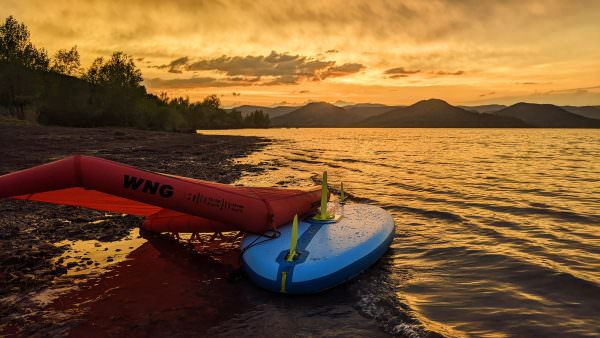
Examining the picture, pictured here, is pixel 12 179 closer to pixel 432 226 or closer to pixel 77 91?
pixel 432 226

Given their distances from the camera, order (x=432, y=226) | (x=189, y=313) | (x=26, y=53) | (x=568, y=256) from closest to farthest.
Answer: (x=189, y=313)
(x=568, y=256)
(x=432, y=226)
(x=26, y=53)

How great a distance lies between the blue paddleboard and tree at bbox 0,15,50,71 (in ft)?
245

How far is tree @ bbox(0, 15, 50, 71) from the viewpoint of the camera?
217 feet

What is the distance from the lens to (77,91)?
75938 mm

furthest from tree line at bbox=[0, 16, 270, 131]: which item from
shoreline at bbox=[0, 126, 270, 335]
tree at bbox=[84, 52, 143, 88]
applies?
shoreline at bbox=[0, 126, 270, 335]

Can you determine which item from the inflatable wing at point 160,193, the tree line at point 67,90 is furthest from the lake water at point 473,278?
the tree line at point 67,90

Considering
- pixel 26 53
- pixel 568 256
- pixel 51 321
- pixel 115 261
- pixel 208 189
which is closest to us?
pixel 51 321

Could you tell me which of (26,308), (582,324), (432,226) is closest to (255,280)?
(26,308)

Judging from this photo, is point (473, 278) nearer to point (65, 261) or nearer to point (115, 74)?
point (65, 261)

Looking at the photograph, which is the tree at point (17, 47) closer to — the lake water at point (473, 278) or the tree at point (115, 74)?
the tree at point (115, 74)

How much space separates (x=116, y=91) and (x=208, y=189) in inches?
3264

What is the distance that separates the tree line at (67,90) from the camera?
64.0 m

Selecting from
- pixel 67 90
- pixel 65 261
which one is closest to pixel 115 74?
pixel 67 90

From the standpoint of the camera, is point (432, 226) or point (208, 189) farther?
point (432, 226)
